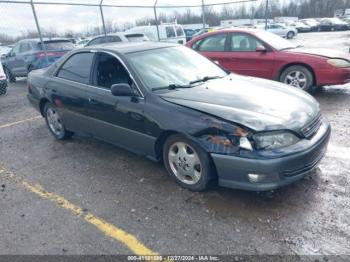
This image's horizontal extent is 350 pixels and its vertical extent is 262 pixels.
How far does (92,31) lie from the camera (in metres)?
15.8

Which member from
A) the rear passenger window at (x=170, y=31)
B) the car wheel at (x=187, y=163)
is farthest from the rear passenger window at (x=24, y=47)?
the car wheel at (x=187, y=163)

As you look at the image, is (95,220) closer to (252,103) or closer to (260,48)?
(252,103)

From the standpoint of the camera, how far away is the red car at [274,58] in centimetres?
658

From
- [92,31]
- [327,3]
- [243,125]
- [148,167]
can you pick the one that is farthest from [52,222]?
[327,3]

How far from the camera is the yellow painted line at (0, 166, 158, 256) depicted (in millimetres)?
2695

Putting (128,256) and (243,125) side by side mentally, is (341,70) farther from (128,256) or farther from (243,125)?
(128,256)

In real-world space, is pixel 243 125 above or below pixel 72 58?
below

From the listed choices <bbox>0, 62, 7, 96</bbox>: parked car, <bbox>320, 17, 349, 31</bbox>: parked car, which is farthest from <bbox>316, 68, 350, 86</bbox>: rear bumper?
<bbox>320, 17, 349, 31</bbox>: parked car

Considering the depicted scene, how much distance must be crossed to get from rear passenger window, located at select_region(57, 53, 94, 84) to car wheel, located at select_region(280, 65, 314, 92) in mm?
4504

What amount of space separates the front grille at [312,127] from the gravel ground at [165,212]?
601mm

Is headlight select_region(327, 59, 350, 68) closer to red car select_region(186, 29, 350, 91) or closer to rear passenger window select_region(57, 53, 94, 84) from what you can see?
red car select_region(186, 29, 350, 91)

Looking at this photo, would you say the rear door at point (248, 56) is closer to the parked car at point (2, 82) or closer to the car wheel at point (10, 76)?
the parked car at point (2, 82)

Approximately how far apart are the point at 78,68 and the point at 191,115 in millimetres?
2271

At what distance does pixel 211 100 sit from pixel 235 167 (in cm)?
80
